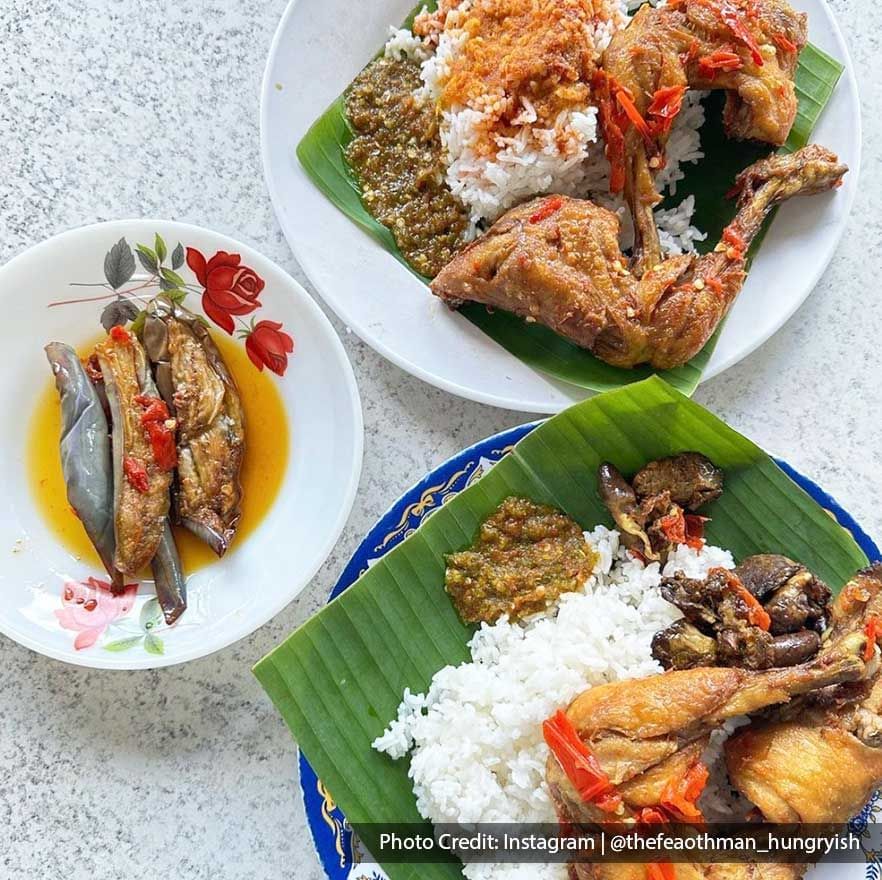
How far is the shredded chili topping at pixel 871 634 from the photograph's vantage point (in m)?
2.42

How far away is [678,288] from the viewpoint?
290cm

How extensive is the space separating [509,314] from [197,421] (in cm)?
107

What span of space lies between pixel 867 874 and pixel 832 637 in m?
0.74

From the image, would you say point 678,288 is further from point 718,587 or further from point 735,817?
point 735,817

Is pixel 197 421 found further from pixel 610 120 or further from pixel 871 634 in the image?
pixel 871 634

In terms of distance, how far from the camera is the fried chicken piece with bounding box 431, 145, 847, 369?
286 centimetres

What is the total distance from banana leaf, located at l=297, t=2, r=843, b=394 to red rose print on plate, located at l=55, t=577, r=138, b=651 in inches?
55.8

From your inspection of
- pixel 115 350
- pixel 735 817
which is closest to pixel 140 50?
pixel 115 350

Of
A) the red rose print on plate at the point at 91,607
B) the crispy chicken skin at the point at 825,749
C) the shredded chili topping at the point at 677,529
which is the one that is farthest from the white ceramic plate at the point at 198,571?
the crispy chicken skin at the point at 825,749

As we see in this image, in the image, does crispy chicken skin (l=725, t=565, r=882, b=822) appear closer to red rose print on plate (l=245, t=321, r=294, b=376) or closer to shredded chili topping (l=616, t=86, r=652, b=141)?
shredded chili topping (l=616, t=86, r=652, b=141)

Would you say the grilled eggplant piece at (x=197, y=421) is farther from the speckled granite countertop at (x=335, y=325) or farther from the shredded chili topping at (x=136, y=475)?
the speckled granite countertop at (x=335, y=325)

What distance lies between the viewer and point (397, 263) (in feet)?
10.1

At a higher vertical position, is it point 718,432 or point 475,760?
point 718,432

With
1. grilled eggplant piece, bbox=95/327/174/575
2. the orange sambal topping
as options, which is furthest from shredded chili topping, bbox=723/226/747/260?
grilled eggplant piece, bbox=95/327/174/575
